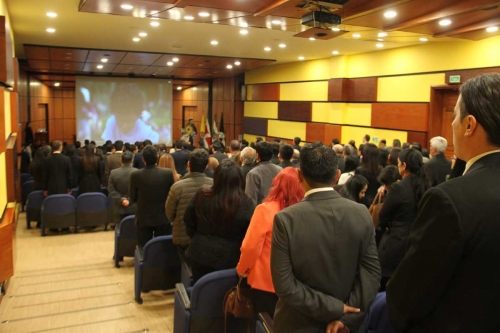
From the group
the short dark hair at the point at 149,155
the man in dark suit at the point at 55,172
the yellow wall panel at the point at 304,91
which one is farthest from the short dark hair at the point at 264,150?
the yellow wall panel at the point at 304,91

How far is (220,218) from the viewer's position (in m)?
2.88

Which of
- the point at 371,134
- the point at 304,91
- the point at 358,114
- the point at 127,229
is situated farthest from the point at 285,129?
the point at 127,229

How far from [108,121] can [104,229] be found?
1070cm

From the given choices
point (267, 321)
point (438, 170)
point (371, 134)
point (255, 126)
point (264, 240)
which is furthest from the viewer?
point (255, 126)

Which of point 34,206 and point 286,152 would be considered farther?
point 34,206

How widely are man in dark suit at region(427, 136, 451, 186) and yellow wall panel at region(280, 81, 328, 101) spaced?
24.4 feet

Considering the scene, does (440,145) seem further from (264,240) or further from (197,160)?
(264,240)

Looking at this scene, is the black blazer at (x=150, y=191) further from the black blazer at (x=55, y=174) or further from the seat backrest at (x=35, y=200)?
the seat backrest at (x=35, y=200)

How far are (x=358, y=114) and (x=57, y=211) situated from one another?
8.08 meters

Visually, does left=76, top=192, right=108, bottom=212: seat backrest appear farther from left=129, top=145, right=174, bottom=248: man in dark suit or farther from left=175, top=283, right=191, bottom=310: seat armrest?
left=175, top=283, right=191, bottom=310: seat armrest

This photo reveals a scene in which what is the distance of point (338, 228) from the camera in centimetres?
187

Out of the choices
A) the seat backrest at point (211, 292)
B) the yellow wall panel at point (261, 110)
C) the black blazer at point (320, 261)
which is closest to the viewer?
the black blazer at point (320, 261)

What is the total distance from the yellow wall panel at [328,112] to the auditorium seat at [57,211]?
793 cm

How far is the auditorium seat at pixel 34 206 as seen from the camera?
6.99 meters
